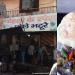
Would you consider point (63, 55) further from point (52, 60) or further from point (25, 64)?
point (25, 64)

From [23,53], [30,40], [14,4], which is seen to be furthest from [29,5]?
[23,53]

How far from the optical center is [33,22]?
11.0 m

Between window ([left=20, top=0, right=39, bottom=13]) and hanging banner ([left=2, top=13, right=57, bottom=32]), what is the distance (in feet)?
0.77

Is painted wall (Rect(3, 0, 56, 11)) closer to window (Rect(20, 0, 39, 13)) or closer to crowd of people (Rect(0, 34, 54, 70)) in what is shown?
window (Rect(20, 0, 39, 13))

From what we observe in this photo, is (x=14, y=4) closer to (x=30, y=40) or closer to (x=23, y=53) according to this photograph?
(x=30, y=40)

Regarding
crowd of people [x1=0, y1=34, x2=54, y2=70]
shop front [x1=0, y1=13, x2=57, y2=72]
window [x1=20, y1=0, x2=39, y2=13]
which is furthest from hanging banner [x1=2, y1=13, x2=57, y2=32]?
crowd of people [x1=0, y1=34, x2=54, y2=70]

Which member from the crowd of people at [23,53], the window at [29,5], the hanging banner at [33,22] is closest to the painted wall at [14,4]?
the window at [29,5]

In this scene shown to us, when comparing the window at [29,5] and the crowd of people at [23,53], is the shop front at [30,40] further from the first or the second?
the window at [29,5]

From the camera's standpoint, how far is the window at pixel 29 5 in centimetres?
1101

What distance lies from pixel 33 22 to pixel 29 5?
0.59 metres

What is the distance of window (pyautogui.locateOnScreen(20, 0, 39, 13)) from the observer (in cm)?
1101

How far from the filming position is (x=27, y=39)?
11.4m

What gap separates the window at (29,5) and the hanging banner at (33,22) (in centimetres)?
24

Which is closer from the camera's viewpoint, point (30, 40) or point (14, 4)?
point (14, 4)
